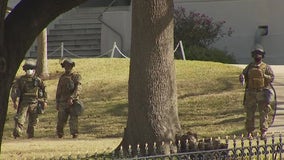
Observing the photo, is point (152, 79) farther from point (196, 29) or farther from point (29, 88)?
point (196, 29)

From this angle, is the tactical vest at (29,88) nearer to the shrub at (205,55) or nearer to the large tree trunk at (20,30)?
the large tree trunk at (20,30)

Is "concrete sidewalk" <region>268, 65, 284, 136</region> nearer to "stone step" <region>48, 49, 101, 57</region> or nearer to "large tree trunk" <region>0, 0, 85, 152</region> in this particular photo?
"large tree trunk" <region>0, 0, 85, 152</region>

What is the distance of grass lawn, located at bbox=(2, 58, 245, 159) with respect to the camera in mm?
15297

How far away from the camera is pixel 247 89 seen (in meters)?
13.2

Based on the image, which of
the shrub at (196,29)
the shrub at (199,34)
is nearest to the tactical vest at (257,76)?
the shrub at (199,34)

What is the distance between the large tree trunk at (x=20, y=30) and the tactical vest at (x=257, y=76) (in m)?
5.70

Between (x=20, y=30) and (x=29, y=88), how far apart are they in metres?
6.32

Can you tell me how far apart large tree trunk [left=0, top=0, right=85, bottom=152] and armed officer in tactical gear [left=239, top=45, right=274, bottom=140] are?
560cm

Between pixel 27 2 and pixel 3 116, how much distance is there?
3.55ft

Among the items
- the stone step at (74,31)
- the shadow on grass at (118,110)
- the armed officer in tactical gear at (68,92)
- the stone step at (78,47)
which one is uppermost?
the stone step at (74,31)

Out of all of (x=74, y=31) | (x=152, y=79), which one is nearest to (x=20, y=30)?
→ (x=152, y=79)

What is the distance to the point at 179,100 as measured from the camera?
18125 mm

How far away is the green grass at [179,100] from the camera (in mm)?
15492

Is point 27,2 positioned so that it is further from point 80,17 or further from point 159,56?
point 80,17
